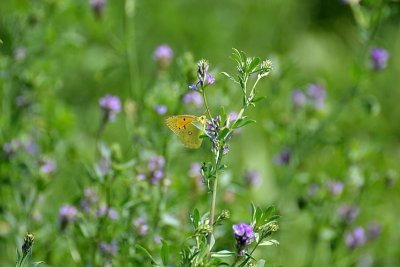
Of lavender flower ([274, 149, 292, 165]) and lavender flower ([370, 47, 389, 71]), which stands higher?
lavender flower ([370, 47, 389, 71])

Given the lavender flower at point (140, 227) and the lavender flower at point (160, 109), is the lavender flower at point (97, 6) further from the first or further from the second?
the lavender flower at point (140, 227)

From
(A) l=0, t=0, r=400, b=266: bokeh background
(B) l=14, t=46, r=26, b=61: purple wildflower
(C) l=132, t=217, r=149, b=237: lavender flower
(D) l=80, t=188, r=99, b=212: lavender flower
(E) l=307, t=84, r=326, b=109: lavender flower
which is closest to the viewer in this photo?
(C) l=132, t=217, r=149, b=237: lavender flower

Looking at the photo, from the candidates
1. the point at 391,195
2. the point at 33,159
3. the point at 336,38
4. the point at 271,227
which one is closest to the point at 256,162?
the point at 391,195

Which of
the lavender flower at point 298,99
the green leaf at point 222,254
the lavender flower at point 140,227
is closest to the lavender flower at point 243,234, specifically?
the green leaf at point 222,254

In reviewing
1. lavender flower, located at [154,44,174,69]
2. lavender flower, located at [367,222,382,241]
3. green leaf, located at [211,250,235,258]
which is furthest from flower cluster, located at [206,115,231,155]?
lavender flower, located at [367,222,382,241]

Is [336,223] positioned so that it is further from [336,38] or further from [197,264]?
[336,38]

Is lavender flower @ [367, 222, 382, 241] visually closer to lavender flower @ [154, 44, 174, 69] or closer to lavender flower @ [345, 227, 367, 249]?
lavender flower @ [345, 227, 367, 249]

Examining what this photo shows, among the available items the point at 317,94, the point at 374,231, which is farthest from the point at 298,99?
the point at 374,231
